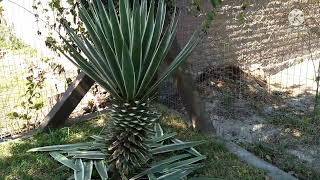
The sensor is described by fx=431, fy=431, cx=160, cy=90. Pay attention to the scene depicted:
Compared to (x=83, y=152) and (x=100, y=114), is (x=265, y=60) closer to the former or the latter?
(x=100, y=114)

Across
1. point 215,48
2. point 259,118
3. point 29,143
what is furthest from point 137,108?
point 215,48

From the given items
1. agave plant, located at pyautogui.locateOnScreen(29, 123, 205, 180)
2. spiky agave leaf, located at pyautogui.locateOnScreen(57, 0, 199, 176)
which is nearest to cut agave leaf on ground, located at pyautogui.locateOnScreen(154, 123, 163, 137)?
agave plant, located at pyautogui.locateOnScreen(29, 123, 205, 180)

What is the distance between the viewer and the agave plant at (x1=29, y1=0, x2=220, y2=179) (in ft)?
9.66

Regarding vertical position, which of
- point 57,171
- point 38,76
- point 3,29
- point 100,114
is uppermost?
point 3,29

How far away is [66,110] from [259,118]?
7.44ft

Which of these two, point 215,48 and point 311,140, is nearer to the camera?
point 311,140

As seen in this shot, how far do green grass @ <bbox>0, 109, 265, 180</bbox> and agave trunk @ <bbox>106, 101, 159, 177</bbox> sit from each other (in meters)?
0.61

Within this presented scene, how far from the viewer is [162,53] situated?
3.10 m

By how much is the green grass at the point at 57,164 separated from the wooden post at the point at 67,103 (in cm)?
13

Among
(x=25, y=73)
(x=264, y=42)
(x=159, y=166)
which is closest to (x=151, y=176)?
(x=159, y=166)

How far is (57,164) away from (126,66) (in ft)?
4.67

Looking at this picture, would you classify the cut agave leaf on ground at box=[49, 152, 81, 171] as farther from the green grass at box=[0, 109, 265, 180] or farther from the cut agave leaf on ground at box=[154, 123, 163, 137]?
the cut agave leaf on ground at box=[154, 123, 163, 137]

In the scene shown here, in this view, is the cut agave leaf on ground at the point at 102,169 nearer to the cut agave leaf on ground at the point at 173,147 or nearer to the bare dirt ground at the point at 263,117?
the cut agave leaf on ground at the point at 173,147

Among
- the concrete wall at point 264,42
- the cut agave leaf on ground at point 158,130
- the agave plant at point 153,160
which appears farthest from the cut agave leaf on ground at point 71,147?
the concrete wall at point 264,42
